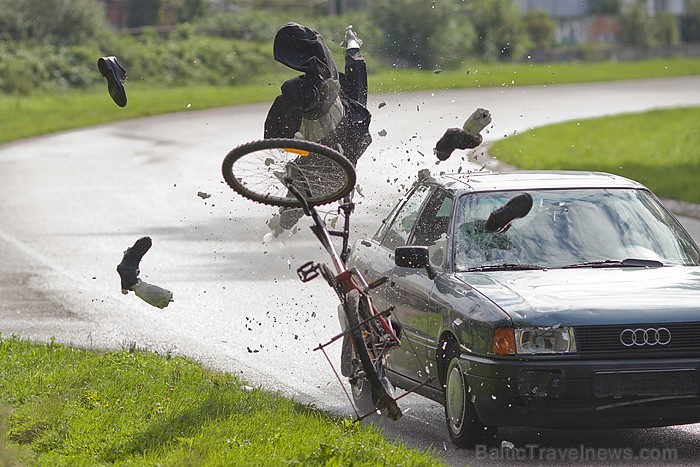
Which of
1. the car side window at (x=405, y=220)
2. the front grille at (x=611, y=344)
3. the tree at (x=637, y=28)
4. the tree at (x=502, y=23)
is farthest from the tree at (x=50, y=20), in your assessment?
the front grille at (x=611, y=344)

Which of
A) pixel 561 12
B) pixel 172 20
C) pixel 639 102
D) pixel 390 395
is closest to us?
pixel 390 395

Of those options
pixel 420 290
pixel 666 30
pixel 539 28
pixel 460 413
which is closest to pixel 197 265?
pixel 420 290

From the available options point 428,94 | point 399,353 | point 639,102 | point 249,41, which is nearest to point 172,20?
point 249,41

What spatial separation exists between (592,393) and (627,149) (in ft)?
82.8

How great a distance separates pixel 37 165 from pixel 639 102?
2361cm

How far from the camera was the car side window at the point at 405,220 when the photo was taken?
391 inches

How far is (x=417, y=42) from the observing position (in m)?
21.5

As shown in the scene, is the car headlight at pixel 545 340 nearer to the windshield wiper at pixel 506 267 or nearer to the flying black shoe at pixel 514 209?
the windshield wiper at pixel 506 267

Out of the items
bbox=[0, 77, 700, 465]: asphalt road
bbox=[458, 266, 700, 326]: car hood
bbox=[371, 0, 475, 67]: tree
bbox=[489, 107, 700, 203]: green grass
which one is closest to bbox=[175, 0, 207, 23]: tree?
bbox=[489, 107, 700, 203]: green grass

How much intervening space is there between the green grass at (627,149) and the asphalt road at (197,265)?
2580 mm

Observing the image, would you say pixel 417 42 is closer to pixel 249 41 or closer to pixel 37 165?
pixel 37 165

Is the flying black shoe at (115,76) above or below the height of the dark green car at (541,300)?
above

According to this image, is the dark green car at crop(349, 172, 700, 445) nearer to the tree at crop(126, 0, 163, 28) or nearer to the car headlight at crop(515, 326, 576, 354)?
the car headlight at crop(515, 326, 576, 354)

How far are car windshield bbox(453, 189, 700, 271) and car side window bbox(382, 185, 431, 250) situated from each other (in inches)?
23.2
